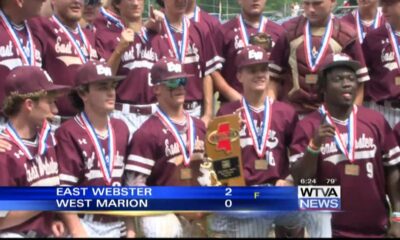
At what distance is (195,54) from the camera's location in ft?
24.0

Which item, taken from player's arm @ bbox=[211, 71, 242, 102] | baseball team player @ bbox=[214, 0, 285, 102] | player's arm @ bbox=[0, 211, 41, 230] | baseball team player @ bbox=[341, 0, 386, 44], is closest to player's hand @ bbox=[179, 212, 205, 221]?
player's arm @ bbox=[0, 211, 41, 230]

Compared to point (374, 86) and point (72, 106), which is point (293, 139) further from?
point (72, 106)

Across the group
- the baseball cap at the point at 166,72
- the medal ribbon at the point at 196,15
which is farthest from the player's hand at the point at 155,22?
the baseball cap at the point at 166,72

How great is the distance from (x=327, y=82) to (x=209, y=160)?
1.14 meters

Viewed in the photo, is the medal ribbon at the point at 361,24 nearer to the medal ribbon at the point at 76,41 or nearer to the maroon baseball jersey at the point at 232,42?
the maroon baseball jersey at the point at 232,42

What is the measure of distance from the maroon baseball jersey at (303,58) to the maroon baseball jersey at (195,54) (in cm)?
62

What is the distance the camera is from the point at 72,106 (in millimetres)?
6664

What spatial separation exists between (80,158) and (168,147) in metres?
0.69

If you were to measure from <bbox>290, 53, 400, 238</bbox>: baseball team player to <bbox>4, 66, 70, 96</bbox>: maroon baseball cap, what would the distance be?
1993mm

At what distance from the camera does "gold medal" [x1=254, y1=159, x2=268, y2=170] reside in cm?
614

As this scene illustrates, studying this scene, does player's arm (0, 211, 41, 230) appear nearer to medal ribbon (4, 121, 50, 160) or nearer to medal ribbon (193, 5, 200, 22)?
medal ribbon (4, 121, 50, 160)

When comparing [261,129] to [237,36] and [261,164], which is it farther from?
[237,36]

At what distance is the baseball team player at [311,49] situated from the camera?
6.89 metres

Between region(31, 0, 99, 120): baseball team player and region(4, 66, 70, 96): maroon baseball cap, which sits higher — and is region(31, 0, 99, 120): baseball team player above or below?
above
